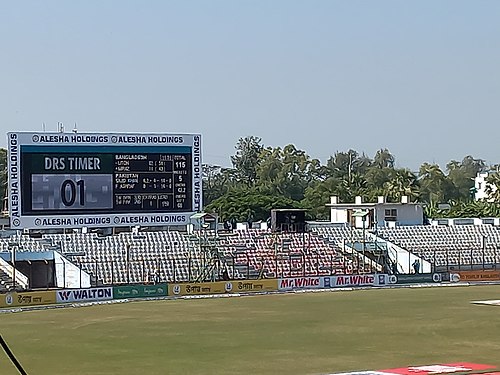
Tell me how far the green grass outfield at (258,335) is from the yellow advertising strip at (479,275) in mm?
10384

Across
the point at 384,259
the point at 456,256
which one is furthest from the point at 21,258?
the point at 456,256

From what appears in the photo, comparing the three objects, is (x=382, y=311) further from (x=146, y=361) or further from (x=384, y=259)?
(x=384, y=259)

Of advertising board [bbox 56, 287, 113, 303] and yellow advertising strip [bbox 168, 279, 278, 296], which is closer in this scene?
advertising board [bbox 56, 287, 113, 303]

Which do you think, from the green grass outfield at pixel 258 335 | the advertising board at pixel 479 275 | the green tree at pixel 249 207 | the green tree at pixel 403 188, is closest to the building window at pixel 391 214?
the green tree at pixel 249 207

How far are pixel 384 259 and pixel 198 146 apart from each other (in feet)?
85.8

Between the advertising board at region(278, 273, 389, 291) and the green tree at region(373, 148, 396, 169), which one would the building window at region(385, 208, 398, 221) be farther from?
the green tree at region(373, 148, 396, 169)

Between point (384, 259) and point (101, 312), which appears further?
point (384, 259)

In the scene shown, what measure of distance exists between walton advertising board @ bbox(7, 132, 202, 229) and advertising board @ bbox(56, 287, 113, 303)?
5475 millimetres

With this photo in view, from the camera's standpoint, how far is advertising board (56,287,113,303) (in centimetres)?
4928

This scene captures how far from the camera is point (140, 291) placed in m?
52.2

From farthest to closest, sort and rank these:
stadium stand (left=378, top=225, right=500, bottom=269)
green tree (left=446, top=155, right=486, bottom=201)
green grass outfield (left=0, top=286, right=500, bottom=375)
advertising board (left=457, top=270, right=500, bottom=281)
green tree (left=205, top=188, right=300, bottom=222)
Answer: green tree (left=446, top=155, right=486, bottom=201), green tree (left=205, top=188, right=300, bottom=222), stadium stand (left=378, top=225, right=500, bottom=269), advertising board (left=457, top=270, right=500, bottom=281), green grass outfield (left=0, top=286, right=500, bottom=375)

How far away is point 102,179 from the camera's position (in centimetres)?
4531

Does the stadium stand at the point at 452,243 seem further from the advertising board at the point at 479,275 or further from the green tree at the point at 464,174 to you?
the green tree at the point at 464,174

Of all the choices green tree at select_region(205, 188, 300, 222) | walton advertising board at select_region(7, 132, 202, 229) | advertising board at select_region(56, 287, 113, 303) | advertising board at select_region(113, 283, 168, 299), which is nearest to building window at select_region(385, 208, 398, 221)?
green tree at select_region(205, 188, 300, 222)
